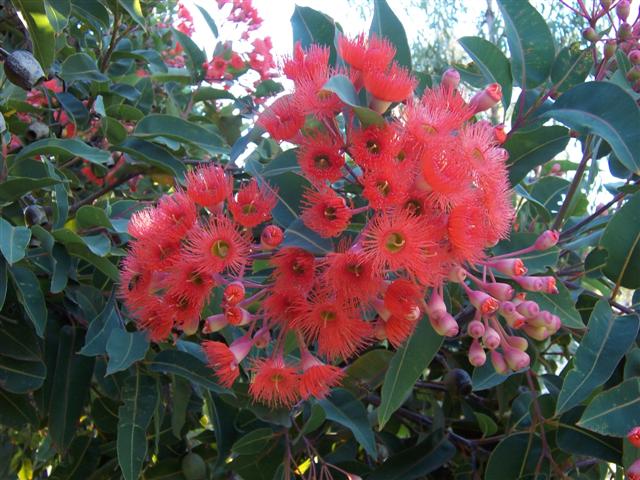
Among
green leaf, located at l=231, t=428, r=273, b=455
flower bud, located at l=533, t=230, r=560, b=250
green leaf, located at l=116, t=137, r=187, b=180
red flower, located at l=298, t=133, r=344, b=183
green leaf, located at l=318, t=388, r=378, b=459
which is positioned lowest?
green leaf, located at l=231, t=428, r=273, b=455

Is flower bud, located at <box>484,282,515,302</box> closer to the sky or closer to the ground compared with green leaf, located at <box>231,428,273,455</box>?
closer to the sky

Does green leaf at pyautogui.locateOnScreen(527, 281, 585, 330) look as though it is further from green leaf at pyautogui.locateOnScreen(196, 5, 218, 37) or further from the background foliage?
green leaf at pyautogui.locateOnScreen(196, 5, 218, 37)

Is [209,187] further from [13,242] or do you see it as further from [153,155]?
[153,155]

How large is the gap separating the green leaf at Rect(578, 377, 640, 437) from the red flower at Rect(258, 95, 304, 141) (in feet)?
2.30

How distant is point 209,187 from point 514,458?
35.2 inches

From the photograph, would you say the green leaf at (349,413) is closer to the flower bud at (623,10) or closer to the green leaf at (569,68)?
the green leaf at (569,68)

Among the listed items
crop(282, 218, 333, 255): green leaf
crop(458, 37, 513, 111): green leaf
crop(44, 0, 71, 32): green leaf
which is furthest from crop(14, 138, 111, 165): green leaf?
crop(458, 37, 513, 111): green leaf

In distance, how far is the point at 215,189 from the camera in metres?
1.01

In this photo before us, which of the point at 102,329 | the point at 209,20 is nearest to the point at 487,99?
the point at 102,329

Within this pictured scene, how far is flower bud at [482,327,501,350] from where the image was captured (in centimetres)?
99

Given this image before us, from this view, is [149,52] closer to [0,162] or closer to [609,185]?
[0,162]

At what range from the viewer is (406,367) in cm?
111

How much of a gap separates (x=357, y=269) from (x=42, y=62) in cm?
96

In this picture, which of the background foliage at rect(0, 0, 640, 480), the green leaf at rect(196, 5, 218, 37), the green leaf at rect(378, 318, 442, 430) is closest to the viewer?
the green leaf at rect(378, 318, 442, 430)
